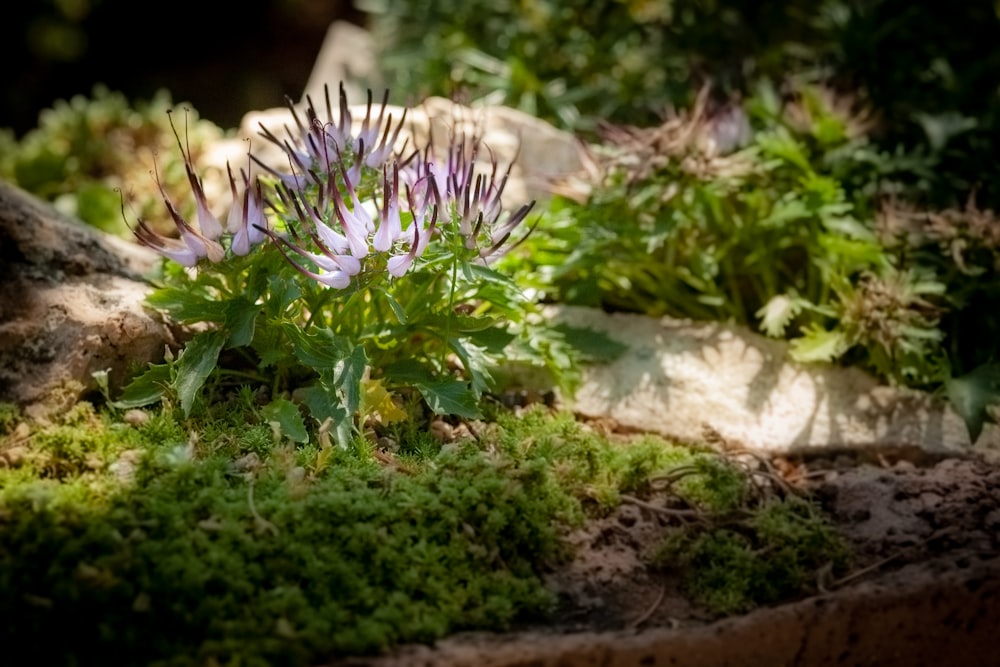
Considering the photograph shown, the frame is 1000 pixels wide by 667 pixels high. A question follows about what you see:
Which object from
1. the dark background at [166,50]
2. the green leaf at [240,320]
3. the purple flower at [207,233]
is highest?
the dark background at [166,50]

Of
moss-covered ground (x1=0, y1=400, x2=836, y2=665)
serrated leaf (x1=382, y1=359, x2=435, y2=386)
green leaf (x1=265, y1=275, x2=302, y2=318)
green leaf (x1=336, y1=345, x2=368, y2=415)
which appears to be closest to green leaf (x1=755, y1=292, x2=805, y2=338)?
moss-covered ground (x1=0, y1=400, x2=836, y2=665)

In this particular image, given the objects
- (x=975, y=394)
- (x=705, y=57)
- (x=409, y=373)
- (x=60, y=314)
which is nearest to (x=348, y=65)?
(x=705, y=57)

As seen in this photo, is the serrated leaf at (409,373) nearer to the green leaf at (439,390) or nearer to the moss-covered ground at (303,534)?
the green leaf at (439,390)

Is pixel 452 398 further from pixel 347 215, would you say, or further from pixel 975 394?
pixel 975 394

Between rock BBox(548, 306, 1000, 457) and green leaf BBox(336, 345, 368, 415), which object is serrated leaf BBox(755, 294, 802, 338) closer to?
rock BBox(548, 306, 1000, 457)

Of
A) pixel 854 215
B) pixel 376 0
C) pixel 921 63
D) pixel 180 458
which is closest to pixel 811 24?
pixel 921 63

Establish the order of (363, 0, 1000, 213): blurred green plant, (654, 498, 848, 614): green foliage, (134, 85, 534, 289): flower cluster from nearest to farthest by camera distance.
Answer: (654, 498, 848, 614): green foliage → (134, 85, 534, 289): flower cluster → (363, 0, 1000, 213): blurred green plant

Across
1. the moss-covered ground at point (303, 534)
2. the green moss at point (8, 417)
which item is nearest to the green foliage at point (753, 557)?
the moss-covered ground at point (303, 534)
